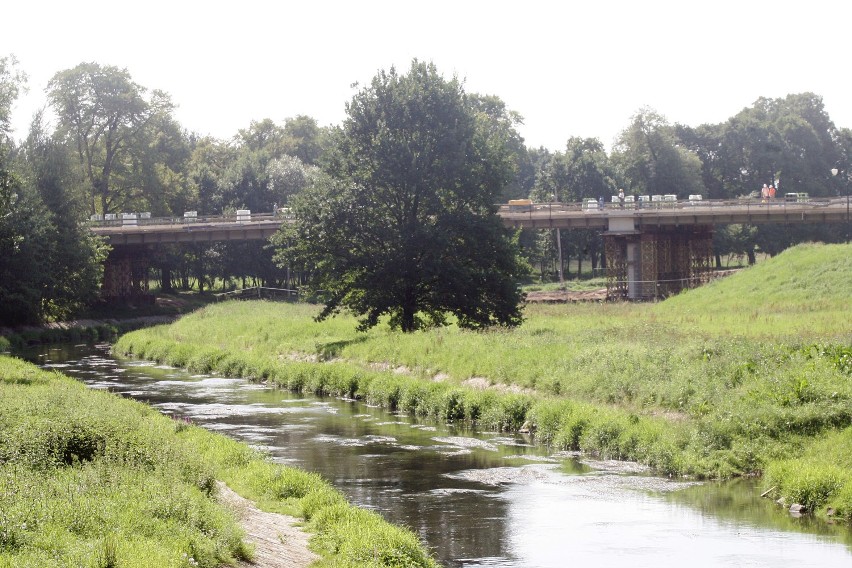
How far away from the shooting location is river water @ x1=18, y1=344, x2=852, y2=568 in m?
19.8

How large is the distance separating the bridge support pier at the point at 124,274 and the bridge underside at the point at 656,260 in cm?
4474

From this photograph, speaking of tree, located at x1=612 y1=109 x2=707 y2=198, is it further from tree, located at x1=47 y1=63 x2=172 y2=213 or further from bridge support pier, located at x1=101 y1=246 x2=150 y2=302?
bridge support pier, located at x1=101 y1=246 x2=150 y2=302

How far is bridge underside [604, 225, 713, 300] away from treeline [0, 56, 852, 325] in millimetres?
9878

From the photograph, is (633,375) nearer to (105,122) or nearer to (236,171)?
(105,122)

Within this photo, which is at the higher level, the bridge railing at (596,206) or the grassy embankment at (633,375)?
the bridge railing at (596,206)

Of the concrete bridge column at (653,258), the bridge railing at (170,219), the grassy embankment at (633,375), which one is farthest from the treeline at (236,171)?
the grassy embankment at (633,375)

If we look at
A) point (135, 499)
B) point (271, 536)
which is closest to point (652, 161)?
point (271, 536)

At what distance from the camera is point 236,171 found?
127m

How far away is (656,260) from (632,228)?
13.7 ft

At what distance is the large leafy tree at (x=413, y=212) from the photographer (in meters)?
56.2

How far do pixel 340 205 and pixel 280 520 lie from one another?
37.1m

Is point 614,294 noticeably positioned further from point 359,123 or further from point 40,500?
point 40,500

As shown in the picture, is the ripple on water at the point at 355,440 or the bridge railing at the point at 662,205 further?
the bridge railing at the point at 662,205

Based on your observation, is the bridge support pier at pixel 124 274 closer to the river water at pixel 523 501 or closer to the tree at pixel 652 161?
the tree at pixel 652 161
